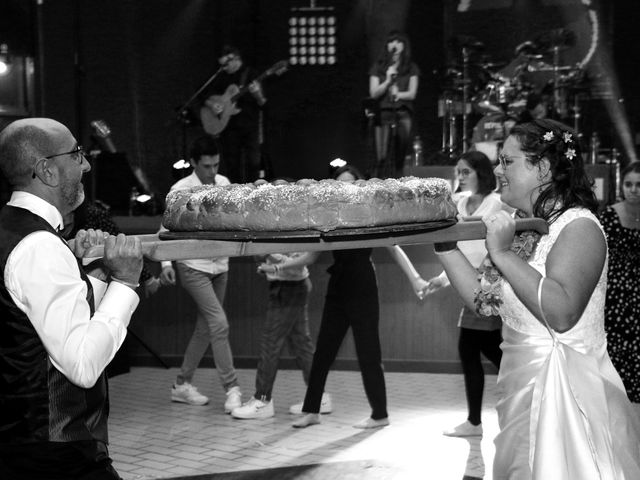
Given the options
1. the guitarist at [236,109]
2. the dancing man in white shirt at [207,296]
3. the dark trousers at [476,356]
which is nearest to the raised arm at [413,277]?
the dark trousers at [476,356]

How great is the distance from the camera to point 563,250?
2.69 meters

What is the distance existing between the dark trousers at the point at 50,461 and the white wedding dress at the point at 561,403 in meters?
1.19

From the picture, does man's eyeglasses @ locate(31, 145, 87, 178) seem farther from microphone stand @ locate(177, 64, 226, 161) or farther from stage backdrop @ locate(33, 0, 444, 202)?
stage backdrop @ locate(33, 0, 444, 202)

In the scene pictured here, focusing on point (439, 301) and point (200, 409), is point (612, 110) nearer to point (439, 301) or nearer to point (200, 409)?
point (439, 301)

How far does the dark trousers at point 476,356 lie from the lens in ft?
17.9

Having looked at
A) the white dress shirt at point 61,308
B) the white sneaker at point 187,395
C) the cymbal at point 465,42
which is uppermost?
the cymbal at point 465,42

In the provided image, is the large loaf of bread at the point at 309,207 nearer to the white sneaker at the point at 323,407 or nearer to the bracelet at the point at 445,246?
the bracelet at the point at 445,246

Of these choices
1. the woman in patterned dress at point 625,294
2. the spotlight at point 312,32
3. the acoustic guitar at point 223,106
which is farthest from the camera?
the spotlight at point 312,32

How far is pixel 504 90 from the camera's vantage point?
447 inches

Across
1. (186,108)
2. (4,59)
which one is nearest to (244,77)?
(186,108)

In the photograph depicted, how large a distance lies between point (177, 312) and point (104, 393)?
549 centimetres

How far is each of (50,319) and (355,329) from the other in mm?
3650

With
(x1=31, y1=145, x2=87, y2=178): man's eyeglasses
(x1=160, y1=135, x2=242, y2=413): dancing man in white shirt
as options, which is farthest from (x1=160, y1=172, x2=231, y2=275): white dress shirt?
(x1=31, y1=145, x2=87, y2=178): man's eyeglasses

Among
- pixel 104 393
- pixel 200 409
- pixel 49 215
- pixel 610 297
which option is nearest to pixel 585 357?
pixel 104 393
